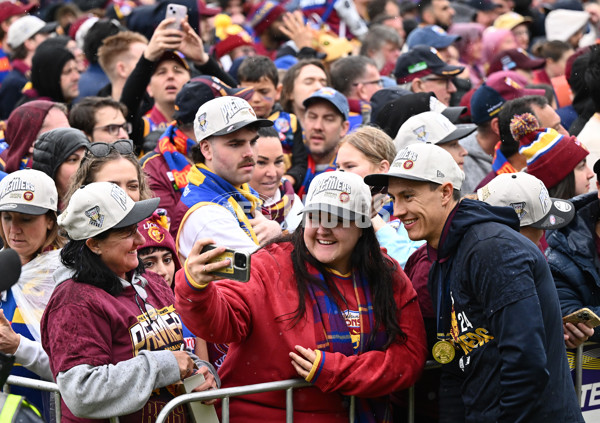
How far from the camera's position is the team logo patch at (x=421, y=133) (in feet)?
20.1

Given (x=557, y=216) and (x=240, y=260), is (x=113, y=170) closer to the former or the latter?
(x=240, y=260)

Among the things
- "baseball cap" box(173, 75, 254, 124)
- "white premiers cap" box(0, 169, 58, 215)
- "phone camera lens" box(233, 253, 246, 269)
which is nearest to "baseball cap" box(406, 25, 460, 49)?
"baseball cap" box(173, 75, 254, 124)

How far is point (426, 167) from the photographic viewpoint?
4309 mm

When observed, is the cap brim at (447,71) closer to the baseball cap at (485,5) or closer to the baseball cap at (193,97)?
the baseball cap at (193,97)

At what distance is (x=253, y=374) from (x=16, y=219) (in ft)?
5.75

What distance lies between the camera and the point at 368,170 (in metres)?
5.70

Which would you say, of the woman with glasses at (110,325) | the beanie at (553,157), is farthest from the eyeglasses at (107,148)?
the beanie at (553,157)

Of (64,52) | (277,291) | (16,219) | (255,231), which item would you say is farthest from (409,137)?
(64,52)

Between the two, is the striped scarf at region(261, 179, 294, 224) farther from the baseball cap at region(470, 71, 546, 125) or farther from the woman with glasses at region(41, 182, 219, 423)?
the baseball cap at region(470, 71, 546, 125)

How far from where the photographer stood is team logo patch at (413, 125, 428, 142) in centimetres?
613

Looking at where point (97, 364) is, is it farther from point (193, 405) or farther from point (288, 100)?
point (288, 100)

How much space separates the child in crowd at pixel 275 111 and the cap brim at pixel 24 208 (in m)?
2.78

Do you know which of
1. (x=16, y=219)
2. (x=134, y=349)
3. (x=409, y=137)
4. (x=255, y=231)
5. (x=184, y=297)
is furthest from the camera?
(x=409, y=137)

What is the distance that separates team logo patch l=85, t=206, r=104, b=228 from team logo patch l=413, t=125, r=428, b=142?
2.76 metres
